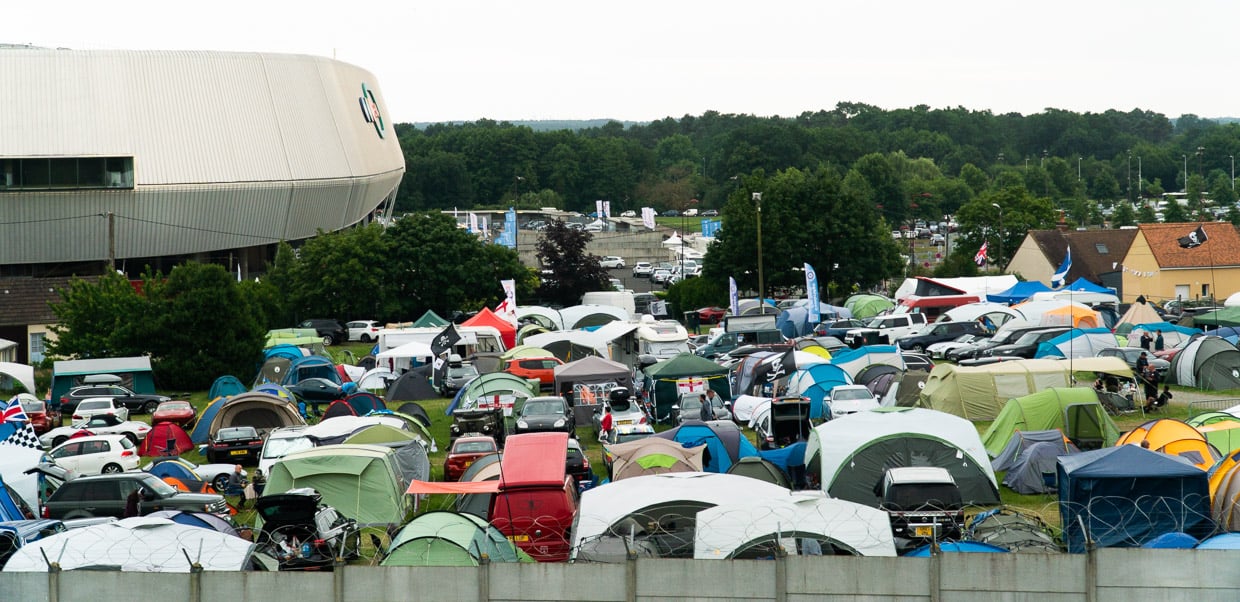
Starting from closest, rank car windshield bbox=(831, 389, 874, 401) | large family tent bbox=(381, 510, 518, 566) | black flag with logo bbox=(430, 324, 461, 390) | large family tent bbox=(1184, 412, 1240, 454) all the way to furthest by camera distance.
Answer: large family tent bbox=(381, 510, 518, 566), large family tent bbox=(1184, 412, 1240, 454), car windshield bbox=(831, 389, 874, 401), black flag with logo bbox=(430, 324, 461, 390)

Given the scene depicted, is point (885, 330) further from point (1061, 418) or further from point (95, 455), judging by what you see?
point (95, 455)

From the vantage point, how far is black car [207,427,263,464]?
23.7m

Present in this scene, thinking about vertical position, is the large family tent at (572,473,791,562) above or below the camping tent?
below

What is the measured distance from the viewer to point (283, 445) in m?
21.8

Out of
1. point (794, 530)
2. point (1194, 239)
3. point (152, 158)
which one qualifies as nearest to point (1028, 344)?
point (1194, 239)

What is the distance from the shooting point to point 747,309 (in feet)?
162

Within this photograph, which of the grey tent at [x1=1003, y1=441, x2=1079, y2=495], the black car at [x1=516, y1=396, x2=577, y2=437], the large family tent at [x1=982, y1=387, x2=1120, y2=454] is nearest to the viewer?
the grey tent at [x1=1003, y1=441, x2=1079, y2=495]

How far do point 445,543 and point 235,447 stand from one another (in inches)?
433

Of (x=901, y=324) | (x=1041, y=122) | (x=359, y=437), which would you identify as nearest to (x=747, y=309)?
(x=901, y=324)

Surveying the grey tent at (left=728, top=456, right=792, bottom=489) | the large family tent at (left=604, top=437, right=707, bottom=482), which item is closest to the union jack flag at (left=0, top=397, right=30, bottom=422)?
the large family tent at (left=604, top=437, right=707, bottom=482)

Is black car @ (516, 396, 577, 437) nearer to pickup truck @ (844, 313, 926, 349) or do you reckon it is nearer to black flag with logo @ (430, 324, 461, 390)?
black flag with logo @ (430, 324, 461, 390)

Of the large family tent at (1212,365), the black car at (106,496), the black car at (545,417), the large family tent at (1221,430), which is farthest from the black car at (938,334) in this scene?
the black car at (106,496)

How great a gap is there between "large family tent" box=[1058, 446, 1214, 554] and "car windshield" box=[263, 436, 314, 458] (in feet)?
38.3

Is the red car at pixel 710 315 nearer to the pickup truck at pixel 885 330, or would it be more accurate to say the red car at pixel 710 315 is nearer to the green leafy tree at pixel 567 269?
the green leafy tree at pixel 567 269
